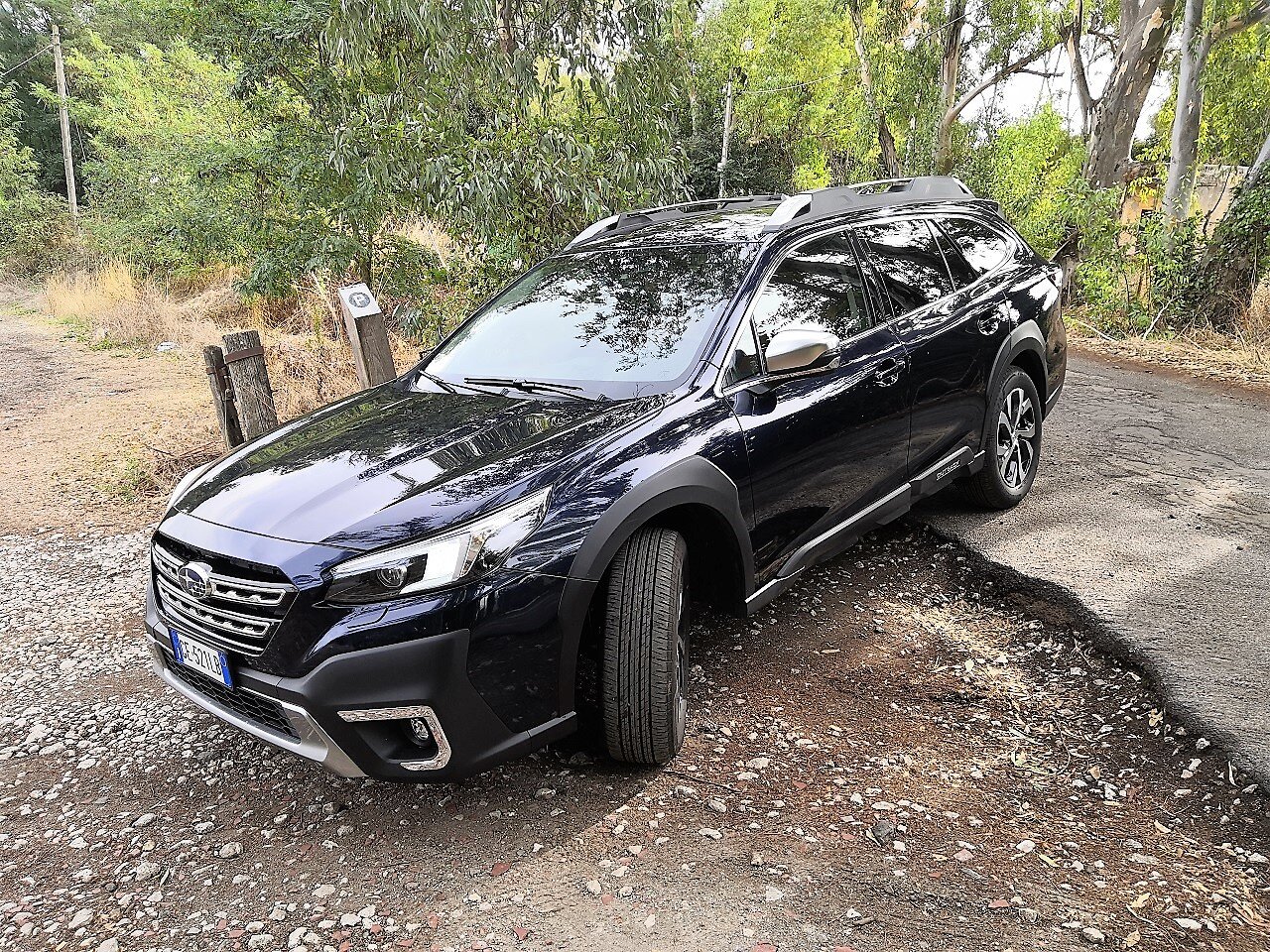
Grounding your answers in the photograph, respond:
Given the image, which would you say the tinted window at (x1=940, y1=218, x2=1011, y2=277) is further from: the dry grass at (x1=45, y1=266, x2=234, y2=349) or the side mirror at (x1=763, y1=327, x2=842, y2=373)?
the dry grass at (x1=45, y1=266, x2=234, y2=349)

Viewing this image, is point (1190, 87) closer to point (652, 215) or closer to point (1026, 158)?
point (1026, 158)

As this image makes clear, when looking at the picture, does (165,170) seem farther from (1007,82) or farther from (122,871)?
(1007,82)

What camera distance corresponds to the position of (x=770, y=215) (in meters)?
3.89

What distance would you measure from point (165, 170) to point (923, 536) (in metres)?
11.9

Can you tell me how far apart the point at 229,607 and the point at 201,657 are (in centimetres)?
23

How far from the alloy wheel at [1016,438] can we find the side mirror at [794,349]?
194cm

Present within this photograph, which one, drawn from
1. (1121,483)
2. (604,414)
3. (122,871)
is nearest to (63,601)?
(122,871)

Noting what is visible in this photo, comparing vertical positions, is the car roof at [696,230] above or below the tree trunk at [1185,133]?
below

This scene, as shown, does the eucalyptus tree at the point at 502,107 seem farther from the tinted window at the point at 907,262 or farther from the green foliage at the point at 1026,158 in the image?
the green foliage at the point at 1026,158

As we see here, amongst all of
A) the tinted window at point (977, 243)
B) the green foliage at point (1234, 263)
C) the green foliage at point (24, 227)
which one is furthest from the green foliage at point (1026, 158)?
the green foliage at point (24, 227)

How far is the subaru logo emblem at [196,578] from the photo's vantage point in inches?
104

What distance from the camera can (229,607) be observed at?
2.61 metres

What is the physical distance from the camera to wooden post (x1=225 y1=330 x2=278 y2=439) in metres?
5.85

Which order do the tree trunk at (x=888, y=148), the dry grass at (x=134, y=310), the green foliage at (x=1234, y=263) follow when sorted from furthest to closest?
1. the tree trunk at (x=888, y=148)
2. the dry grass at (x=134, y=310)
3. the green foliage at (x=1234, y=263)
